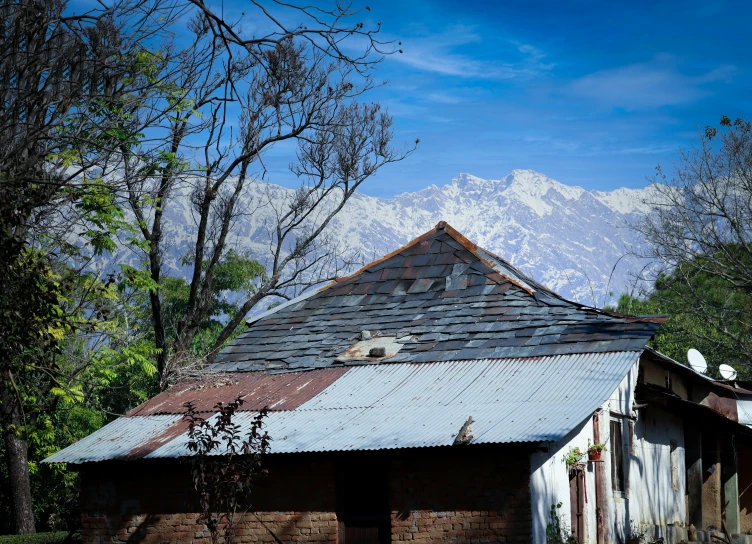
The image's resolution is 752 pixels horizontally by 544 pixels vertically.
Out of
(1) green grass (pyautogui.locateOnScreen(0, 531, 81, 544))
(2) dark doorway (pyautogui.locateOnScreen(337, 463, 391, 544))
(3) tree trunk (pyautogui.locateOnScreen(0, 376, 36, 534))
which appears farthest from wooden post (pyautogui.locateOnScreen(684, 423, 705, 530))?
(3) tree trunk (pyautogui.locateOnScreen(0, 376, 36, 534))

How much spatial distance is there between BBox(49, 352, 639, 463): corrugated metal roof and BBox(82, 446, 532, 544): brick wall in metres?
0.38

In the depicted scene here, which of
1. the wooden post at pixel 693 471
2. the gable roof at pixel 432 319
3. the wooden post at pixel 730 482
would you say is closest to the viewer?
the gable roof at pixel 432 319

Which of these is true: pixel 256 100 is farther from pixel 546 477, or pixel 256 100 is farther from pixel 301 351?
pixel 546 477

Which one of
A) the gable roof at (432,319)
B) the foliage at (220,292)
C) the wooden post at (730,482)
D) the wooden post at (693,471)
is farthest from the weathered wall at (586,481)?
the foliage at (220,292)

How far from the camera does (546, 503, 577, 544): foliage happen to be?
490 inches

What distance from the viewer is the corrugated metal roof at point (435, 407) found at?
12078 mm

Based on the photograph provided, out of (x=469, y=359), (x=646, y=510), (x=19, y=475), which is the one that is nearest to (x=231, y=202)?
(x=19, y=475)

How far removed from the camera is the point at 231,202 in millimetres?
24906

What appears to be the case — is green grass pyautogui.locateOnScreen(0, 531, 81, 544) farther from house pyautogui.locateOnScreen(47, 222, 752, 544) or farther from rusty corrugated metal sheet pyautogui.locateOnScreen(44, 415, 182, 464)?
house pyautogui.locateOnScreen(47, 222, 752, 544)

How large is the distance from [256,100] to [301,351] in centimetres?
938

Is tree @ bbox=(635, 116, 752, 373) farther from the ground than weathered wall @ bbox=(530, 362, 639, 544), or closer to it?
farther from the ground

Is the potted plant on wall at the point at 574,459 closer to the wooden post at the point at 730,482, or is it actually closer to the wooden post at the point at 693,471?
the wooden post at the point at 693,471

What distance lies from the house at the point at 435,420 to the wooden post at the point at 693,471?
5cm

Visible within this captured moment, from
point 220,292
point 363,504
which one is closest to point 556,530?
point 363,504
